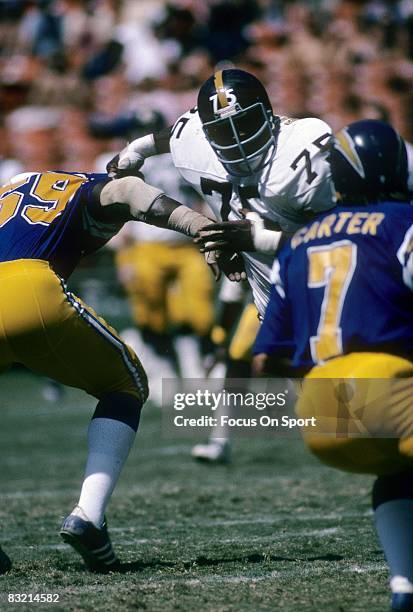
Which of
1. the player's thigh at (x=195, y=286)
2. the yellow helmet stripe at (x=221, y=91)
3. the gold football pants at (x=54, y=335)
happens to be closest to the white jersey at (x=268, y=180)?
the yellow helmet stripe at (x=221, y=91)

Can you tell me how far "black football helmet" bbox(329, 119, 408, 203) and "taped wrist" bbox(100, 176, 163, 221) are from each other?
980 millimetres

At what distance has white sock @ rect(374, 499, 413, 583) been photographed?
316 centimetres

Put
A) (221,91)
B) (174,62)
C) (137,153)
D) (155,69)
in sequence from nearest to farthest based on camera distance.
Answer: (221,91), (137,153), (174,62), (155,69)

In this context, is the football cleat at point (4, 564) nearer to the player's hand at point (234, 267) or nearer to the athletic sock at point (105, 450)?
the athletic sock at point (105, 450)

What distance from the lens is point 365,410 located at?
10.2 feet

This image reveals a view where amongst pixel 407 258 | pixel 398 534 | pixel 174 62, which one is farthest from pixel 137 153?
pixel 174 62

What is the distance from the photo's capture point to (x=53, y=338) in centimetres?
399

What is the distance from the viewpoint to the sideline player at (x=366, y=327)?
3.11 m

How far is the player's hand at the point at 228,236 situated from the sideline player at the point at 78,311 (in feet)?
0.32

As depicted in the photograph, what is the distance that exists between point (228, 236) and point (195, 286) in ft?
18.7

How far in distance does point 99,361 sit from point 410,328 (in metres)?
Answer: 1.32

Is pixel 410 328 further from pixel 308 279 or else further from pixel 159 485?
pixel 159 485

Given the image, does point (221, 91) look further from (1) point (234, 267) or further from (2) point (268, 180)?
(1) point (234, 267)

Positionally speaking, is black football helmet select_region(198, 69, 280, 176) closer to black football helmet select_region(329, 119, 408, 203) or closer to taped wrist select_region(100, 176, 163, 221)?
taped wrist select_region(100, 176, 163, 221)
